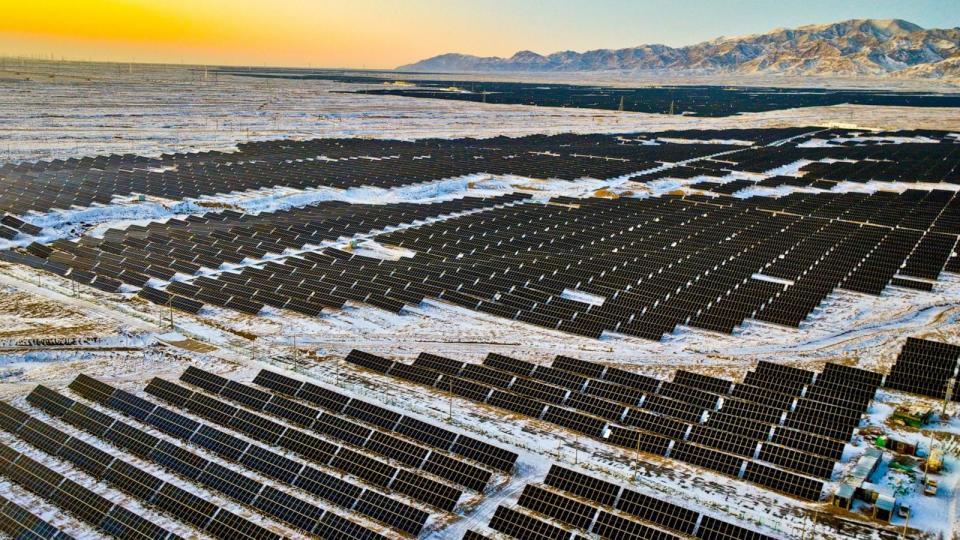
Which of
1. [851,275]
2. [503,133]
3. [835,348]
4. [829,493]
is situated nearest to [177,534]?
[829,493]

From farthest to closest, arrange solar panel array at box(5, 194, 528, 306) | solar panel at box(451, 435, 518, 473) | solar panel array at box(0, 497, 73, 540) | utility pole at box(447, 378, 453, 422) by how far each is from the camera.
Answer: solar panel array at box(5, 194, 528, 306)
utility pole at box(447, 378, 453, 422)
solar panel at box(451, 435, 518, 473)
solar panel array at box(0, 497, 73, 540)

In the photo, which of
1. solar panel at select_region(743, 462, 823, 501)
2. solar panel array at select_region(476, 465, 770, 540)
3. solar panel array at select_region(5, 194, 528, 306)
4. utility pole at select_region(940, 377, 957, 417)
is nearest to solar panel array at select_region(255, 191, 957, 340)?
solar panel array at select_region(5, 194, 528, 306)

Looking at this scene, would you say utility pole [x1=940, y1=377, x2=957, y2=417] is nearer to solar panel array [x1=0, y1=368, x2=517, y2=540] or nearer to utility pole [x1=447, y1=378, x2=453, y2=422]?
solar panel array [x1=0, y1=368, x2=517, y2=540]

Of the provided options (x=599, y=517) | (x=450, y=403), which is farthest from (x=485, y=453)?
(x=599, y=517)

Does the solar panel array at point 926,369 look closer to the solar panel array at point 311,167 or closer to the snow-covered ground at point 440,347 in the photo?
the snow-covered ground at point 440,347

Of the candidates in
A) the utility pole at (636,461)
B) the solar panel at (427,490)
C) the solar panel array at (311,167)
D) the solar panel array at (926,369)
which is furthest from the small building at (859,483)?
the solar panel array at (311,167)

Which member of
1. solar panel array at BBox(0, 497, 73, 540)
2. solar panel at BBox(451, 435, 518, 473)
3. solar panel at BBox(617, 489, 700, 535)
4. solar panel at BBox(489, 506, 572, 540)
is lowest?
solar panel array at BBox(0, 497, 73, 540)

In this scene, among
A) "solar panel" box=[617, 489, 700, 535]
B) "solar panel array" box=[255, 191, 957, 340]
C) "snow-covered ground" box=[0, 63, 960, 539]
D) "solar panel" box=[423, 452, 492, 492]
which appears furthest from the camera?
"solar panel array" box=[255, 191, 957, 340]

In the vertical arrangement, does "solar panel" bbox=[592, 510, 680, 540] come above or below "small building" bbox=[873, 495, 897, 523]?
below
